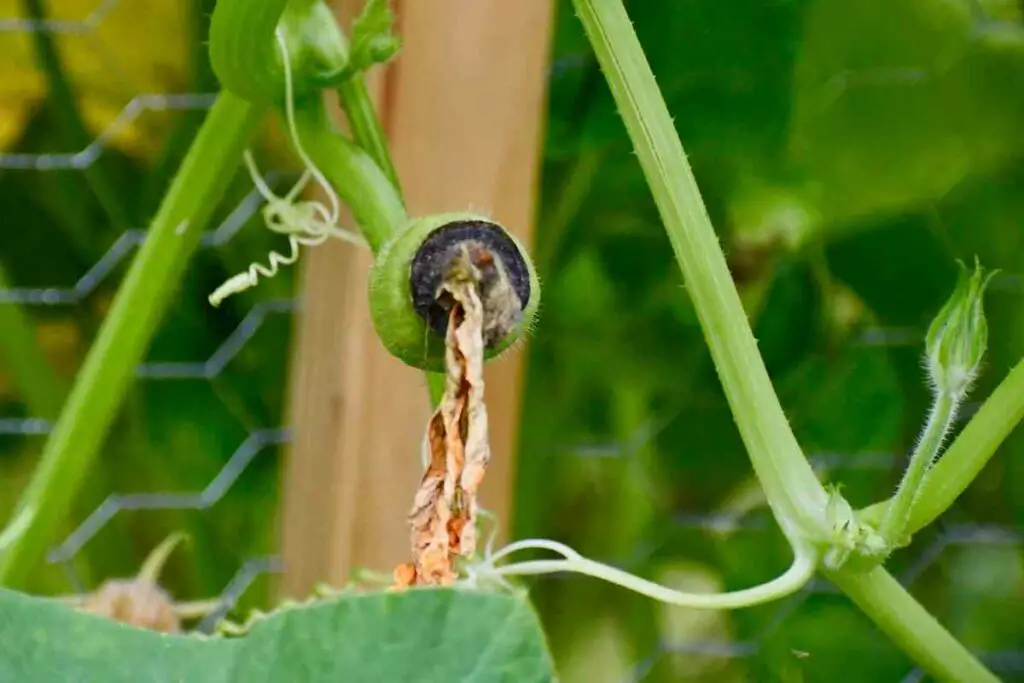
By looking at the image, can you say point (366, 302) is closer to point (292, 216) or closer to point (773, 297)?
point (292, 216)

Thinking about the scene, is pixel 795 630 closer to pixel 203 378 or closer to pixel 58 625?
pixel 203 378

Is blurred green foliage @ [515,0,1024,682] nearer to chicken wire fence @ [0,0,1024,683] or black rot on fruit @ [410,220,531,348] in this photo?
chicken wire fence @ [0,0,1024,683]

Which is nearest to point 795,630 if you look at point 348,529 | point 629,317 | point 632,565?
point 632,565

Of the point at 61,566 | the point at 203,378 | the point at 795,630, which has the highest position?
the point at 203,378

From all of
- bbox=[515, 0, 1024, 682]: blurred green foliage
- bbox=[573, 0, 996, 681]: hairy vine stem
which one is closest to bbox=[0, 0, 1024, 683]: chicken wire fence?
bbox=[515, 0, 1024, 682]: blurred green foliage

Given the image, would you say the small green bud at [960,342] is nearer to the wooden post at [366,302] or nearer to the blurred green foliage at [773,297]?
the wooden post at [366,302]

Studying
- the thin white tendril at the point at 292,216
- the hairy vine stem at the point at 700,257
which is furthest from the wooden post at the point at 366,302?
the hairy vine stem at the point at 700,257

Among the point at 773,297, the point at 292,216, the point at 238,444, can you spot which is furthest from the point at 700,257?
the point at 238,444

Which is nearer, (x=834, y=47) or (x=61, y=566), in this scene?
(x=834, y=47)
